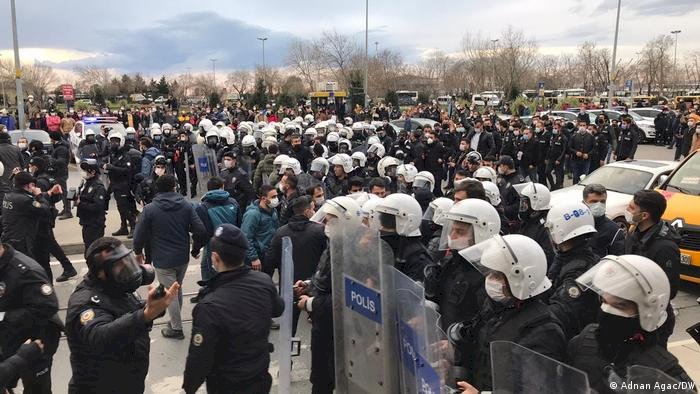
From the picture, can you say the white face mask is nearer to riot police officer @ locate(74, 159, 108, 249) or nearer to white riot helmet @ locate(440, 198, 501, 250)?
white riot helmet @ locate(440, 198, 501, 250)

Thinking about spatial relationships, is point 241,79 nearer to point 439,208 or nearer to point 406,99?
point 406,99

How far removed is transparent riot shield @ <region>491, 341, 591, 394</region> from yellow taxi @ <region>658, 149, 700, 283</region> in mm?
5796

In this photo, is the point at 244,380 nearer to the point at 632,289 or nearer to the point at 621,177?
the point at 632,289

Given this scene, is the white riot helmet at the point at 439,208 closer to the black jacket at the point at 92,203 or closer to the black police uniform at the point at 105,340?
the black police uniform at the point at 105,340

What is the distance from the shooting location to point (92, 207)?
740 centimetres

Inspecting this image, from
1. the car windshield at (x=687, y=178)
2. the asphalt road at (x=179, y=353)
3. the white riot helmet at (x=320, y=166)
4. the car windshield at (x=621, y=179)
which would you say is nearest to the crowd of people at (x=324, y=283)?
the asphalt road at (x=179, y=353)

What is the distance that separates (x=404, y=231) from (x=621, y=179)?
22.3 ft

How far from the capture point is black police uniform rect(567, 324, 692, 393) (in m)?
2.26

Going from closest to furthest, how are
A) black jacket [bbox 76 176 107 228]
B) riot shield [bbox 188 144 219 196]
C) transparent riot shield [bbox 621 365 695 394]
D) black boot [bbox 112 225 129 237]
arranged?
transparent riot shield [bbox 621 365 695 394] → black jacket [bbox 76 176 107 228] → black boot [bbox 112 225 129 237] → riot shield [bbox 188 144 219 196]

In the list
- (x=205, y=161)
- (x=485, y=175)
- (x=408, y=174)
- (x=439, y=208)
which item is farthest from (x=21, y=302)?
(x=205, y=161)

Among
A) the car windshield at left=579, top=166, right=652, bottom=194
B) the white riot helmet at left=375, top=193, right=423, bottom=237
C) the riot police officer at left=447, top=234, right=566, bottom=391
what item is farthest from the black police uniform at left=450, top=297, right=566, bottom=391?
the car windshield at left=579, top=166, right=652, bottom=194

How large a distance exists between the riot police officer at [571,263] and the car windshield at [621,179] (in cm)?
576

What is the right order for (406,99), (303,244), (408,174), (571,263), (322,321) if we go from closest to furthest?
(571,263), (322,321), (303,244), (408,174), (406,99)

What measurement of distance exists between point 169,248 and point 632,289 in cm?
439
